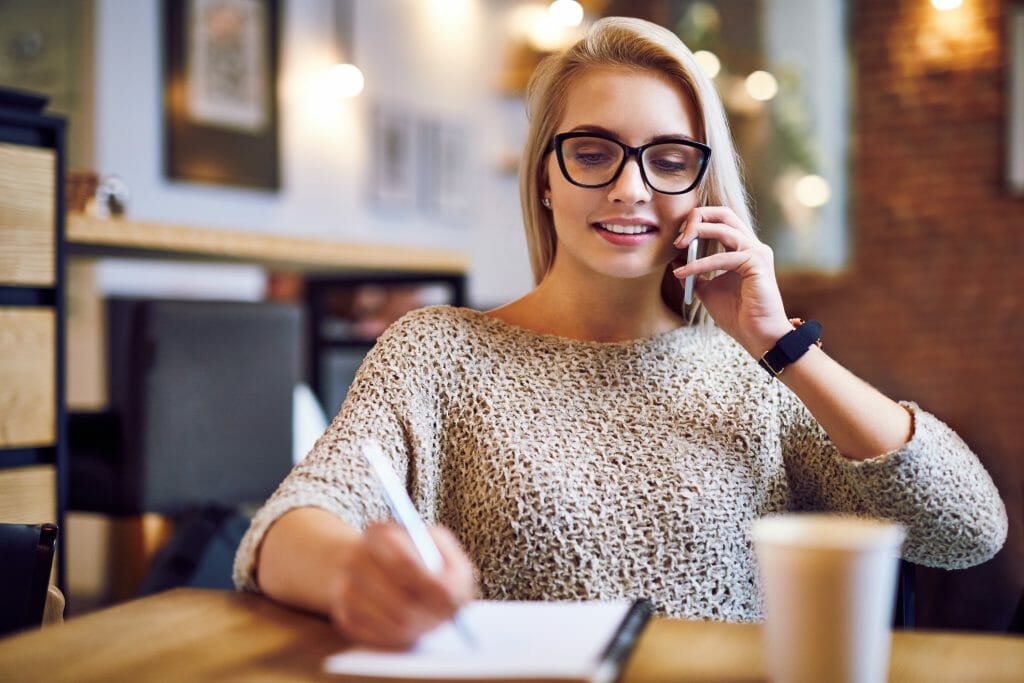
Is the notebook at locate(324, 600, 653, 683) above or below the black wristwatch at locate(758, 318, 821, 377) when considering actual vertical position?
below

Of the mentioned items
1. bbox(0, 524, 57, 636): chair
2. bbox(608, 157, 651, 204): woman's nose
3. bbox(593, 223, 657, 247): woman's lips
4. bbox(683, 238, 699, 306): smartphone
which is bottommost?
bbox(0, 524, 57, 636): chair

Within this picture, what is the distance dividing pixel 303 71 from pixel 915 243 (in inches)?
111

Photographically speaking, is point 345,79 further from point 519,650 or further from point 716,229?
point 519,650

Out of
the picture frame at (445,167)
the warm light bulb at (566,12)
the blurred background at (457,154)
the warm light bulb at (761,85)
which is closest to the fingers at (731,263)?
the blurred background at (457,154)

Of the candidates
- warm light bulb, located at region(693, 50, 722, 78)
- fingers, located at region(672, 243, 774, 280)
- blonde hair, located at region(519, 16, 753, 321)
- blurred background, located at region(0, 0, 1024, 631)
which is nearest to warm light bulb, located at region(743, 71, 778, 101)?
blurred background, located at region(0, 0, 1024, 631)

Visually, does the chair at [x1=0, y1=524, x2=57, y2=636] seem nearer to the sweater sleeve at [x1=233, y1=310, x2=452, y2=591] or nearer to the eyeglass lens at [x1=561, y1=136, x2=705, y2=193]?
the sweater sleeve at [x1=233, y1=310, x2=452, y2=591]

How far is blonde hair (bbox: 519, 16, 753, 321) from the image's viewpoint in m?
1.30

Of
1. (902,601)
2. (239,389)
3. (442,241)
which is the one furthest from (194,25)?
(902,601)

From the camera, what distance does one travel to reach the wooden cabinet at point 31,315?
188cm

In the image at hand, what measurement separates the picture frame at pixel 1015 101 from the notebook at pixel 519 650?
4538mm

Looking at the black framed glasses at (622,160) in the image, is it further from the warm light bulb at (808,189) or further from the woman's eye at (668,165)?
the warm light bulb at (808,189)

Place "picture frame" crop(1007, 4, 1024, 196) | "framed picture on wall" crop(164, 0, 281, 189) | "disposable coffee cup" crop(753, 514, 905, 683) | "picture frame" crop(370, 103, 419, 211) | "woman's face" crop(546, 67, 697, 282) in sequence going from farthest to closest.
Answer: "picture frame" crop(370, 103, 419, 211) → "picture frame" crop(1007, 4, 1024, 196) → "framed picture on wall" crop(164, 0, 281, 189) → "woman's face" crop(546, 67, 697, 282) → "disposable coffee cup" crop(753, 514, 905, 683)

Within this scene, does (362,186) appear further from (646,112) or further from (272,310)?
(646,112)

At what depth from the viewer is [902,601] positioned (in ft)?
3.82
